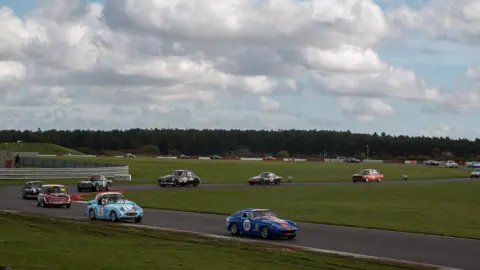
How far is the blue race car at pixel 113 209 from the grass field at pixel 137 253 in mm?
5812

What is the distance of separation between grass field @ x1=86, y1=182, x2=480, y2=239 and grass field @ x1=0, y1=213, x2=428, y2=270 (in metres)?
10.8

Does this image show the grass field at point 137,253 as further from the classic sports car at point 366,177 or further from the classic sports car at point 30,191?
the classic sports car at point 366,177

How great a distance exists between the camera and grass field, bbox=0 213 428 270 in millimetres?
16594

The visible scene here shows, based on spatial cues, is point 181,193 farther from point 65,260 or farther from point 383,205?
point 65,260

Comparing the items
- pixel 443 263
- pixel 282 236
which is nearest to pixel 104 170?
pixel 282 236

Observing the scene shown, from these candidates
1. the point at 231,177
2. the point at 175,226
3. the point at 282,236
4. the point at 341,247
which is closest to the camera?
the point at 341,247

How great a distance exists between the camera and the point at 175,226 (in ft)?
99.1

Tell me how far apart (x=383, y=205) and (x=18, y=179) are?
38.5m

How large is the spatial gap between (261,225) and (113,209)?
894 cm

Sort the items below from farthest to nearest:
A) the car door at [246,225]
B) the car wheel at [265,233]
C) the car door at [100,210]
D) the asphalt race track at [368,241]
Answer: the car door at [100,210]
the car door at [246,225]
the car wheel at [265,233]
the asphalt race track at [368,241]

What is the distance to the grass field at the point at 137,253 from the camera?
16.6 meters

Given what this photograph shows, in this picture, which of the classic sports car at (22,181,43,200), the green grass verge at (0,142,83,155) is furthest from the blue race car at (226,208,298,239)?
the green grass verge at (0,142,83,155)

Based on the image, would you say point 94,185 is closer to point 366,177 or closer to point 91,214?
point 91,214

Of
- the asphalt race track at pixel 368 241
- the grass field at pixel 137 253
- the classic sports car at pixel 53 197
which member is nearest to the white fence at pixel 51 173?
the classic sports car at pixel 53 197
